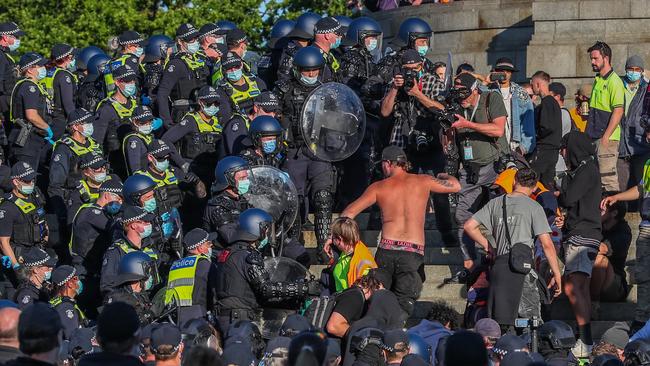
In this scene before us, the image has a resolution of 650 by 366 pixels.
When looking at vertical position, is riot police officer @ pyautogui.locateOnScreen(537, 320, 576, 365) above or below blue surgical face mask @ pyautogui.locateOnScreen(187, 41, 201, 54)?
below

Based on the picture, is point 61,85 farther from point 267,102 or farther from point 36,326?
point 36,326

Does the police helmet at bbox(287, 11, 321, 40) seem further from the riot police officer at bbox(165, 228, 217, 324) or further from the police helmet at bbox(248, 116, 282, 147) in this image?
the riot police officer at bbox(165, 228, 217, 324)

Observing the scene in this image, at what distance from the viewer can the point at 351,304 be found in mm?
14484

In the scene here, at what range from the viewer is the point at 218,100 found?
63.5 feet

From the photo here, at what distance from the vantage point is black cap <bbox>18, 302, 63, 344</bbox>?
9.21 metres

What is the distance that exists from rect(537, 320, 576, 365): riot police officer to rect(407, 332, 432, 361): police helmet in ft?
2.75

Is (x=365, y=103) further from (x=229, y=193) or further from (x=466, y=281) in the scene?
(x=466, y=281)

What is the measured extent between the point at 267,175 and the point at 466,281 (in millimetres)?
2628

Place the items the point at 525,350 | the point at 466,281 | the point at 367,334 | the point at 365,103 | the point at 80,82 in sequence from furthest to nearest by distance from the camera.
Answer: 1. the point at 80,82
2. the point at 365,103
3. the point at 466,281
4. the point at 367,334
5. the point at 525,350

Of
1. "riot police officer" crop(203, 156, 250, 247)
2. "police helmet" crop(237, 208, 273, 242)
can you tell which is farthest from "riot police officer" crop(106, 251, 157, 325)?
"riot police officer" crop(203, 156, 250, 247)

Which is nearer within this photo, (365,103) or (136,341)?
(136,341)

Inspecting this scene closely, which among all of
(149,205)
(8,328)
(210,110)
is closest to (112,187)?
(149,205)

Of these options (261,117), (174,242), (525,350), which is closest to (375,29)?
(261,117)

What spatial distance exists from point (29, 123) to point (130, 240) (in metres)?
4.54
